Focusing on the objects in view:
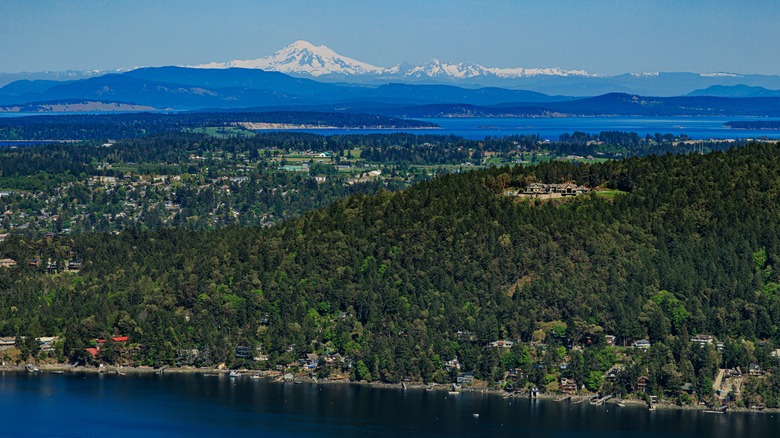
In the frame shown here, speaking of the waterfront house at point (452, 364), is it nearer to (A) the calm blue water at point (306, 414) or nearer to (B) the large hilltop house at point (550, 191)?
(A) the calm blue water at point (306, 414)

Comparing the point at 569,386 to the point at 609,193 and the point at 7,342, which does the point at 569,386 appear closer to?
the point at 609,193

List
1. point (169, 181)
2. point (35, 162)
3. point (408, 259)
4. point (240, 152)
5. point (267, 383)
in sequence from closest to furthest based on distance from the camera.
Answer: point (267, 383), point (408, 259), point (169, 181), point (35, 162), point (240, 152)

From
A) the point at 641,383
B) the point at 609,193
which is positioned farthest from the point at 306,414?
the point at 609,193

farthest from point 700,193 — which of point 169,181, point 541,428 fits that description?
point 169,181

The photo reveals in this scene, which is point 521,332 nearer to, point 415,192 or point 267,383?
point 267,383

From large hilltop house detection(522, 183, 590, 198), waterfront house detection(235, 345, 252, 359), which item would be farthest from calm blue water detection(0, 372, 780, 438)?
large hilltop house detection(522, 183, 590, 198)

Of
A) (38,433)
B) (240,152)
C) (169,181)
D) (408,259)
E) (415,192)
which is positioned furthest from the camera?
(240,152)
